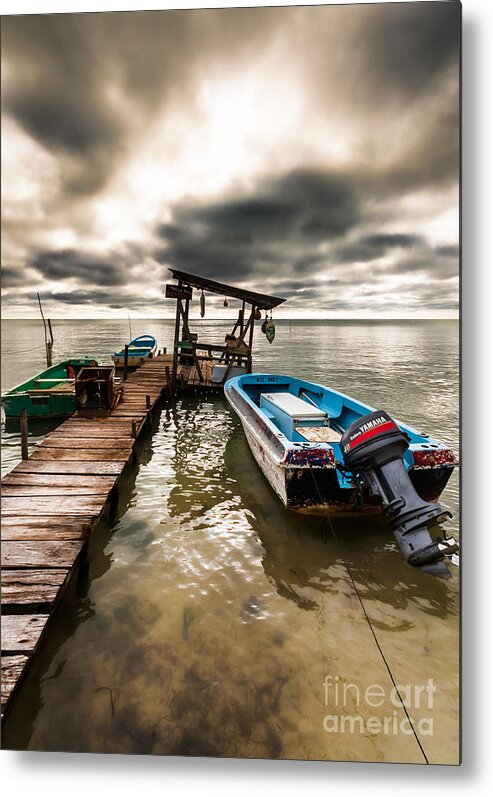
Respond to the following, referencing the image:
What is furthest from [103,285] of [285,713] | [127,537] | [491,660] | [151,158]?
[491,660]

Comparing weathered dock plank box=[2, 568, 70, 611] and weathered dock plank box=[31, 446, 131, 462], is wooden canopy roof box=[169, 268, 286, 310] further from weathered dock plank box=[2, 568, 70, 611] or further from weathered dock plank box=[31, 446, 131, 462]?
weathered dock plank box=[2, 568, 70, 611]

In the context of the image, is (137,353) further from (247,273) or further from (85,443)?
(247,273)

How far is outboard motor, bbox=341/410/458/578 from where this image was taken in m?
4.03

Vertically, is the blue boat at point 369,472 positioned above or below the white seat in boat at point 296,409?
below

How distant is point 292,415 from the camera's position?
270 inches

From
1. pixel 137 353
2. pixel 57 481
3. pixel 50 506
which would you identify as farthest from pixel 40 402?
pixel 137 353

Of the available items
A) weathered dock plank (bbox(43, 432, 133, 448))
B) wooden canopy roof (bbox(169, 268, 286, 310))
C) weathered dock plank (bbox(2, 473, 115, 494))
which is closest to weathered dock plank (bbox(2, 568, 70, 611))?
weathered dock plank (bbox(2, 473, 115, 494))

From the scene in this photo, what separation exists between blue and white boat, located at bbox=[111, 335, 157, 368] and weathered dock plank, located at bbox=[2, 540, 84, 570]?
15.0 metres

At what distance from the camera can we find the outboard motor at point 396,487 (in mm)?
4031

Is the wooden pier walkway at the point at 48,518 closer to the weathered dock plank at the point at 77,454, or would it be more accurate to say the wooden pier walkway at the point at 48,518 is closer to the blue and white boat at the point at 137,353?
the weathered dock plank at the point at 77,454

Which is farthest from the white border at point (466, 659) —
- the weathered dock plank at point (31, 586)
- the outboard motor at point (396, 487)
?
the outboard motor at point (396, 487)

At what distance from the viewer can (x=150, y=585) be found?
4.27 meters

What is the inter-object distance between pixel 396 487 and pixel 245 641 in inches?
86.8

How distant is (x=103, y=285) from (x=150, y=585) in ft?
11.2
